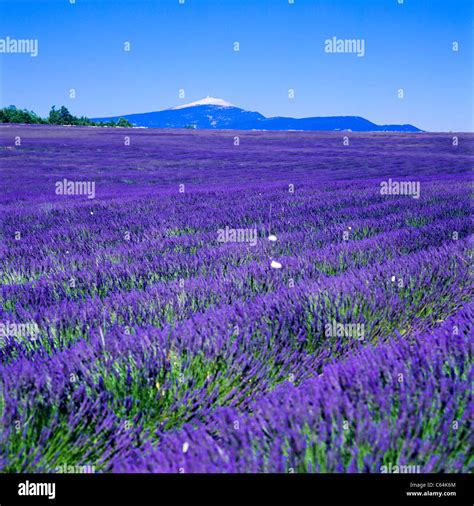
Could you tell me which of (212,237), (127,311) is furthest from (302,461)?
(212,237)

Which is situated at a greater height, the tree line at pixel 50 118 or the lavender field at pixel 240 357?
the tree line at pixel 50 118

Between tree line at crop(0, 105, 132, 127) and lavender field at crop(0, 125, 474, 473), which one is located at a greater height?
tree line at crop(0, 105, 132, 127)

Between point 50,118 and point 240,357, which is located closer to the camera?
point 240,357

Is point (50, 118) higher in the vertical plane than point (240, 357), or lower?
higher

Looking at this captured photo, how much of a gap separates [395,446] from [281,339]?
817mm

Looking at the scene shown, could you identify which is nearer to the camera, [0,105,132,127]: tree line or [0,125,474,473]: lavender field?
[0,125,474,473]: lavender field

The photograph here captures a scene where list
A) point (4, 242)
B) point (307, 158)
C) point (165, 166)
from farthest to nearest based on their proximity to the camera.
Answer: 1. point (307, 158)
2. point (165, 166)
3. point (4, 242)

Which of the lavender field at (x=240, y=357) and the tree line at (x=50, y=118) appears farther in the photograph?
the tree line at (x=50, y=118)

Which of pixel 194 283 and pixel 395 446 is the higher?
pixel 194 283

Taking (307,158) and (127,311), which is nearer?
(127,311)

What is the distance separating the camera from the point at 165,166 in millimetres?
18656
